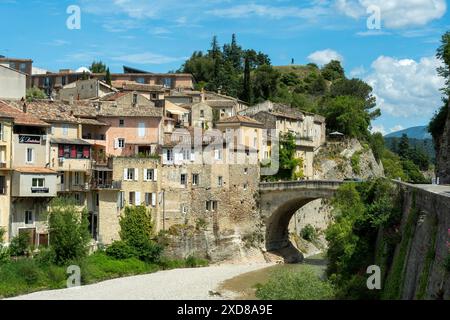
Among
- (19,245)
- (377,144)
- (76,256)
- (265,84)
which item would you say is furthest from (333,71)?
(19,245)

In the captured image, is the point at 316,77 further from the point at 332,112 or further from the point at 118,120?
the point at 118,120

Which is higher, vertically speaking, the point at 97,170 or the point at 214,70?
the point at 214,70

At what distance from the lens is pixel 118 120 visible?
6619 centimetres

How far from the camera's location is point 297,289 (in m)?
44.1

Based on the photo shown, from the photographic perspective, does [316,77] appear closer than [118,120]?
No

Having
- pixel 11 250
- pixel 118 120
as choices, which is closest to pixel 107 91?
pixel 118 120

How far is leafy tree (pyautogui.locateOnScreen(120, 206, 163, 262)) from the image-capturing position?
59750mm

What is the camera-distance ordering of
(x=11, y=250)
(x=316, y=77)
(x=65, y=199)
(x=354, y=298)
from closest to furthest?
(x=354, y=298) < (x=11, y=250) < (x=65, y=199) < (x=316, y=77)

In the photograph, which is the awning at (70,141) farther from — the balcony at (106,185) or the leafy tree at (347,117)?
the leafy tree at (347,117)

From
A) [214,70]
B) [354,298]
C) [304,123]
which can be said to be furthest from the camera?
[214,70]

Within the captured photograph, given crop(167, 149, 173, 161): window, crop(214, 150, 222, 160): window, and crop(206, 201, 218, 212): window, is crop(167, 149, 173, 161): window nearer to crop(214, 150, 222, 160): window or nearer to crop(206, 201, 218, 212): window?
crop(214, 150, 222, 160): window

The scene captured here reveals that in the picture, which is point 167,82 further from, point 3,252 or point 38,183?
point 3,252

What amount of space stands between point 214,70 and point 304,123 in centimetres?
4242

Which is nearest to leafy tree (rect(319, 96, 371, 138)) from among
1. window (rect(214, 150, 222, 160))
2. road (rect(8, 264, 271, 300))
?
window (rect(214, 150, 222, 160))
